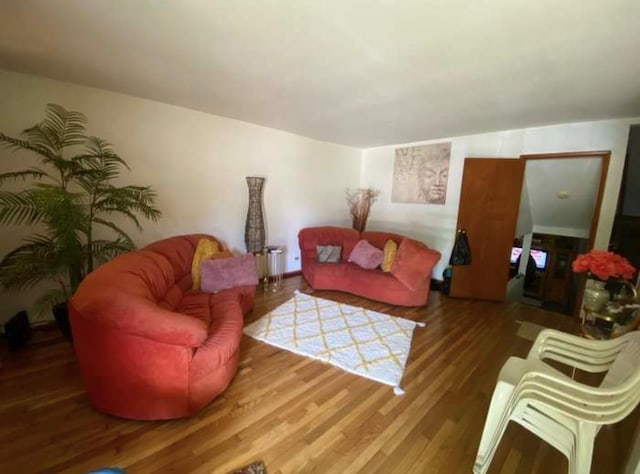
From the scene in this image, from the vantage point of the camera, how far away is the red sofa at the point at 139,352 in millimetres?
1392

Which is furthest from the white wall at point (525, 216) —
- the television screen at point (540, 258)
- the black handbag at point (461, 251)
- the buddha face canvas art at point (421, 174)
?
the television screen at point (540, 258)

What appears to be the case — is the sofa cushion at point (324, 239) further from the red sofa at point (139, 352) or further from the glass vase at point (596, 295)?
the glass vase at point (596, 295)

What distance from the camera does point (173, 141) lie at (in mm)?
3008

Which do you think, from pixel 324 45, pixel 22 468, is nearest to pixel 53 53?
pixel 324 45

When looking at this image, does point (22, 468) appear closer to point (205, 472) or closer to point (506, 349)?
point (205, 472)

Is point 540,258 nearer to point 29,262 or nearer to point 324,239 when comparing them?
point 324,239

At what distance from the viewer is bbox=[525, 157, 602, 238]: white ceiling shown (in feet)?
11.3

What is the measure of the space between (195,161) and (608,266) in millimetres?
3909

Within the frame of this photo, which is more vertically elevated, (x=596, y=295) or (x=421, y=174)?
(x=421, y=174)

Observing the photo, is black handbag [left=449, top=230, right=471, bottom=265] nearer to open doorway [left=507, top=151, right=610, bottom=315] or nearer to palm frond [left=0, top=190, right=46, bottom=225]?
open doorway [left=507, top=151, right=610, bottom=315]

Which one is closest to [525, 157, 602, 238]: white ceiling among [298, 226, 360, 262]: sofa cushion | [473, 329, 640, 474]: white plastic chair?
[298, 226, 360, 262]: sofa cushion

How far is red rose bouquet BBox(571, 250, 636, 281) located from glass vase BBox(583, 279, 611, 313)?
3.3 inches

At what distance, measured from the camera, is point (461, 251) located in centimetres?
361

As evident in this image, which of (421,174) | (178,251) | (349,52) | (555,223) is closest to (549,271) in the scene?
(555,223)
